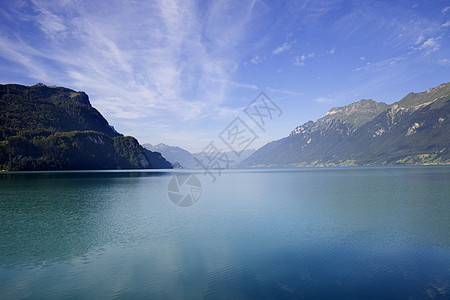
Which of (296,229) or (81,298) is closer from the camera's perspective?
(81,298)

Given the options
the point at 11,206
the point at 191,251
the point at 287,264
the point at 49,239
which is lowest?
the point at 287,264

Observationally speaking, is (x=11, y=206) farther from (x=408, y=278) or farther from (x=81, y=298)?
(x=408, y=278)

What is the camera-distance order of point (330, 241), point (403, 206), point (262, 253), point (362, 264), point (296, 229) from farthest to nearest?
point (403, 206)
point (296, 229)
point (330, 241)
point (262, 253)
point (362, 264)

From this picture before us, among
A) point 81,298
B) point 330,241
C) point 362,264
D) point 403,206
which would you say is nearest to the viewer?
point 81,298

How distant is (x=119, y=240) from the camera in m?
24.8

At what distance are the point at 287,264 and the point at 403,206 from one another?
33444mm

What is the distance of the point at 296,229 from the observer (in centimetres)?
2820

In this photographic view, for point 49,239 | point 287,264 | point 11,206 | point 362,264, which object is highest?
point 11,206

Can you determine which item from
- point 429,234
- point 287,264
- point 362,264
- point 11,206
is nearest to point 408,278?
point 362,264

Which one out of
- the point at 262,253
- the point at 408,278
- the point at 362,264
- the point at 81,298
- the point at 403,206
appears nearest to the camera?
the point at 81,298

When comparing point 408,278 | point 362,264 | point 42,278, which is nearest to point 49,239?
point 42,278

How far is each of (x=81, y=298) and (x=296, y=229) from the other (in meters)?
21.6

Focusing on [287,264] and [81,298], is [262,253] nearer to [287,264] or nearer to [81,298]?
[287,264]

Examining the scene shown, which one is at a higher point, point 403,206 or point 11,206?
point 11,206
